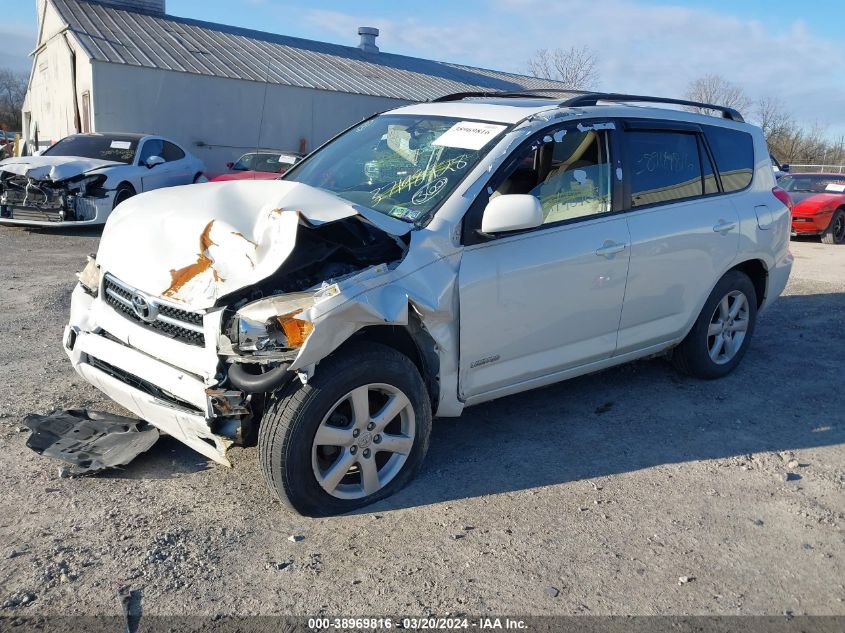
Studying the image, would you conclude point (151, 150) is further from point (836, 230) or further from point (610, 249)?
point (836, 230)

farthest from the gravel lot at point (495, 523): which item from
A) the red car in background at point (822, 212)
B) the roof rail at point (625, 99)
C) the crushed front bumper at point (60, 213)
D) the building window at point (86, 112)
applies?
the building window at point (86, 112)

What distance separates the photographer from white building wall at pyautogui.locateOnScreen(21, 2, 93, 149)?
19.7 metres

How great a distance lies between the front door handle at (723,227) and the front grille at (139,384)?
358cm

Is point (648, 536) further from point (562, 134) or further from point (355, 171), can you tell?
point (355, 171)

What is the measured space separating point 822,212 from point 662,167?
11.4 meters

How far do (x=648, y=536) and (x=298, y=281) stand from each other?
1.99 m

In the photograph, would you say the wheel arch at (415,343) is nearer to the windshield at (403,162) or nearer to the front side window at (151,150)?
the windshield at (403,162)

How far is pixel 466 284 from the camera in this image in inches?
143

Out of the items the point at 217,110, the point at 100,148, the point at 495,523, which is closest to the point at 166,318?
the point at 495,523

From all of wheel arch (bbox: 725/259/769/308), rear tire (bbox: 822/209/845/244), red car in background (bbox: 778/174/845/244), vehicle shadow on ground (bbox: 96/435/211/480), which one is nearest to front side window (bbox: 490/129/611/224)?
wheel arch (bbox: 725/259/769/308)

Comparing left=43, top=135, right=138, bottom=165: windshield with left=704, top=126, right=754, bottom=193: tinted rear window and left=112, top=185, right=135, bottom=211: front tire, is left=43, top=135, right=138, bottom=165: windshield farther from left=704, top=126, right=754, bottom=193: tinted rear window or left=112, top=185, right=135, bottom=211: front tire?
left=704, top=126, right=754, bottom=193: tinted rear window

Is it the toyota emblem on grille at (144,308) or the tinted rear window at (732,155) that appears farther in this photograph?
the tinted rear window at (732,155)

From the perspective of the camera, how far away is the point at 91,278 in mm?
3988

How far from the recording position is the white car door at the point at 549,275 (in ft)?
12.3
